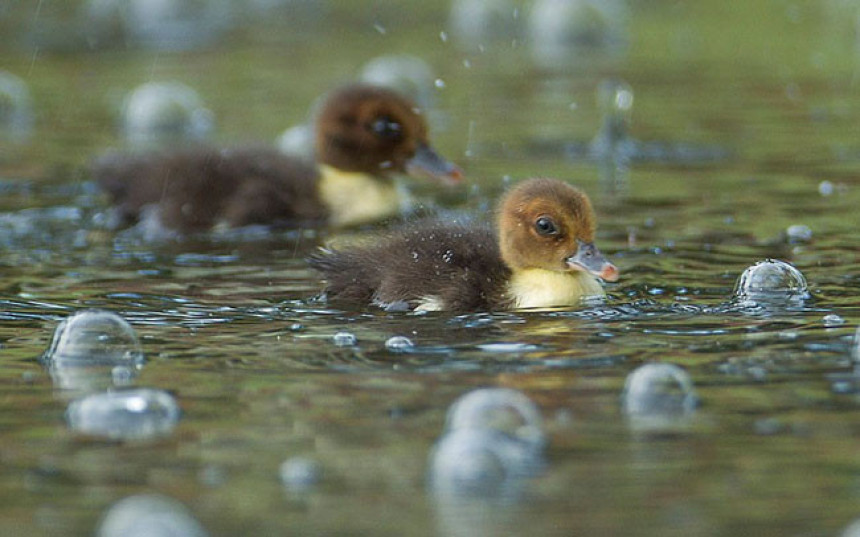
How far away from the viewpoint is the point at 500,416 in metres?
4.54

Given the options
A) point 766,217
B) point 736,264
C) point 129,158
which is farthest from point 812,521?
point 129,158

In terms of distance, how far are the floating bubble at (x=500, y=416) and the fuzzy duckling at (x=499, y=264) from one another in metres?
1.70

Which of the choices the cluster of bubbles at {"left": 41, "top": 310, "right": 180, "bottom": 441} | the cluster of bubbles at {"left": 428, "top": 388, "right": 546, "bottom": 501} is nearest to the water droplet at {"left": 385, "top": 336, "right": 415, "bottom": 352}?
the cluster of bubbles at {"left": 41, "top": 310, "right": 180, "bottom": 441}

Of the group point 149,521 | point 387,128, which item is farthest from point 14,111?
point 149,521

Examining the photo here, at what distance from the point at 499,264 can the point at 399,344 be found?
3.03 feet

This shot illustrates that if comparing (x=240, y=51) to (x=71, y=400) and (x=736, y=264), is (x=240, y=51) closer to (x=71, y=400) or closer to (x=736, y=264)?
(x=736, y=264)

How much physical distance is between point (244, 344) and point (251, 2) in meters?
14.4

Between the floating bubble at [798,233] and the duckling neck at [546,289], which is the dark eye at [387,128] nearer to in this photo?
the floating bubble at [798,233]

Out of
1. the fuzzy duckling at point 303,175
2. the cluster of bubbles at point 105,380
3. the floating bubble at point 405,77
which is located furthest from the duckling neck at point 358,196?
the floating bubble at point 405,77

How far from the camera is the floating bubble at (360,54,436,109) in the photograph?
506 inches

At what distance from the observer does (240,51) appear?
16234 millimetres

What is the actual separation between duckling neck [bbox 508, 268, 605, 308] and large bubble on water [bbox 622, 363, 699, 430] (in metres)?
1.41

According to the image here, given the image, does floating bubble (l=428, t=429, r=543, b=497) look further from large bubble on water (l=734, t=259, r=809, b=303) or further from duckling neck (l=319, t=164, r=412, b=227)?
duckling neck (l=319, t=164, r=412, b=227)

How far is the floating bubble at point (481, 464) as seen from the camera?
13.9 ft
